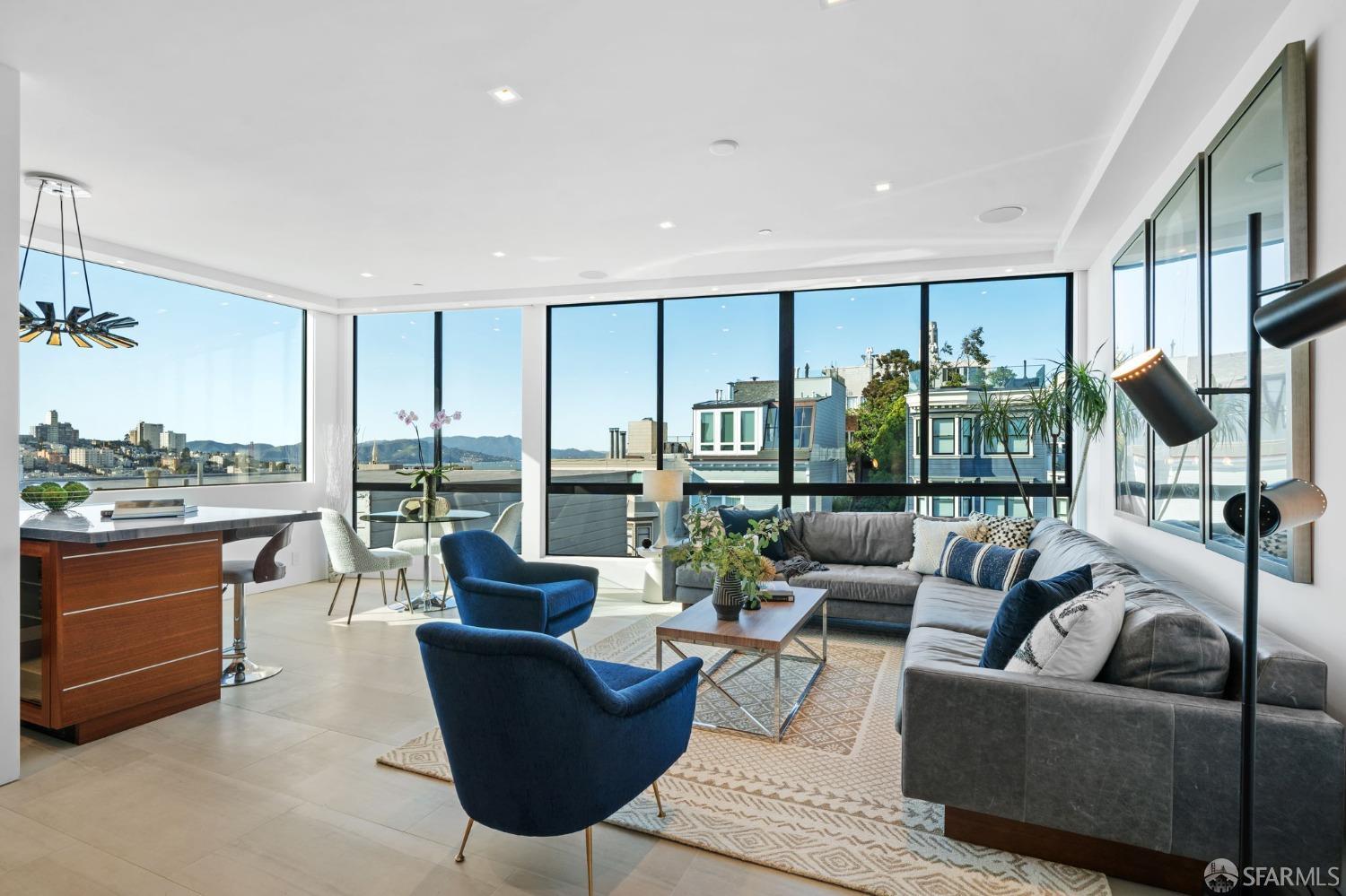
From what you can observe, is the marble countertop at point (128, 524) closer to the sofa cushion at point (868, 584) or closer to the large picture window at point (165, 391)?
the large picture window at point (165, 391)

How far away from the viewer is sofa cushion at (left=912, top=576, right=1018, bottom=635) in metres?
3.53

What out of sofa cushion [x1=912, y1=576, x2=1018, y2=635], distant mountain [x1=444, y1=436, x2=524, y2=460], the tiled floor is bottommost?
the tiled floor

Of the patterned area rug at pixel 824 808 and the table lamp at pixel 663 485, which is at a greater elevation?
the table lamp at pixel 663 485

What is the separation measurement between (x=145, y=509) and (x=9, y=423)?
87 centimetres

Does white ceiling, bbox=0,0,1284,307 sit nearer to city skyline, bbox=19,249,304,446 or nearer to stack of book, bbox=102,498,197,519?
city skyline, bbox=19,249,304,446

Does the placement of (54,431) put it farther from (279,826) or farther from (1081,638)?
(1081,638)

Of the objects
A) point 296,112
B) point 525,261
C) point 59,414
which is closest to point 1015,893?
point 296,112

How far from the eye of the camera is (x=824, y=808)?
2582mm

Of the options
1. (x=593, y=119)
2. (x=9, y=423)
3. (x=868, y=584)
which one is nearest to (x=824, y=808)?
(x=868, y=584)

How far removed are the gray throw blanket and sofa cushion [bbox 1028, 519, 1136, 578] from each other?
4.69 feet

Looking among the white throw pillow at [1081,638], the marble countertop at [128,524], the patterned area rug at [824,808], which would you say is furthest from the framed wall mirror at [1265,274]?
the marble countertop at [128,524]

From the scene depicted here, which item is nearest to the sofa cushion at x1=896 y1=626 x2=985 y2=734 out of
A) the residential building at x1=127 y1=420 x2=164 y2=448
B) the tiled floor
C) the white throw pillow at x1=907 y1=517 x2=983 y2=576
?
the tiled floor

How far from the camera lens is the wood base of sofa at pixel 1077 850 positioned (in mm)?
2104

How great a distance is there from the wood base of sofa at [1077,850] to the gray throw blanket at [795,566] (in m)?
2.70
